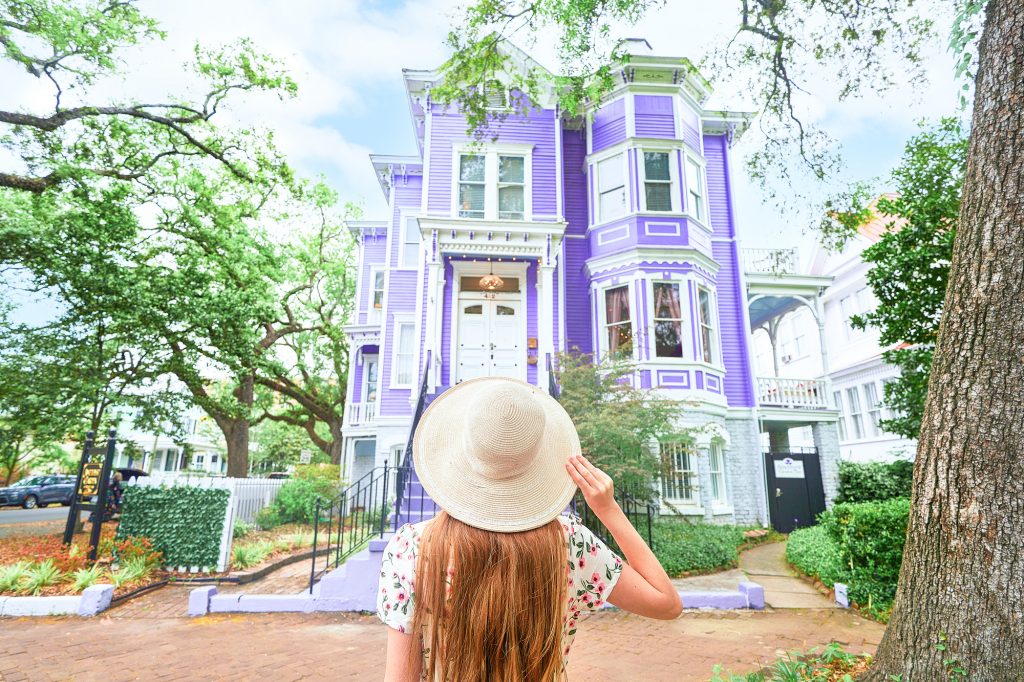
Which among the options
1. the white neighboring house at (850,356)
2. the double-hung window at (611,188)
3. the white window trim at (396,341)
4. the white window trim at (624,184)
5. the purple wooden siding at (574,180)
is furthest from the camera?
the white neighboring house at (850,356)

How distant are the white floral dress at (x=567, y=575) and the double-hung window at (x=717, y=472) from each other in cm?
1116

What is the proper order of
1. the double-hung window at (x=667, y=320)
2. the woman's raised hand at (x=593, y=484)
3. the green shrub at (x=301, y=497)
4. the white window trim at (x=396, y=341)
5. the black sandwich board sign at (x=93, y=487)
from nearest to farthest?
1. the woman's raised hand at (x=593, y=484)
2. the black sandwich board sign at (x=93, y=487)
3. the double-hung window at (x=667, y=320)
4. the green shrub at (x=301, y=497)
5. the white window trim at (x=396, y=341)

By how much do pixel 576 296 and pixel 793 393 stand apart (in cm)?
620

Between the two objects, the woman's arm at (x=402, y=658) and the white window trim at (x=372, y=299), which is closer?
the woman's arm at (x=402, y=658)

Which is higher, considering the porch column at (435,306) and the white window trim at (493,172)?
the white window trim at (493,172)

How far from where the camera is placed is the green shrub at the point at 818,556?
6734 mm

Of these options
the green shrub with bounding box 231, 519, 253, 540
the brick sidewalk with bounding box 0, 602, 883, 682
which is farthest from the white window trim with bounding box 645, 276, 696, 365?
the green shrub with bounding box 231, 519, 253, 540

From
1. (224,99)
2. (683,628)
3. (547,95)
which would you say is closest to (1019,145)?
(683,628)

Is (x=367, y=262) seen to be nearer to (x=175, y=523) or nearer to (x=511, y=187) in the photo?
(x=511, y=187)

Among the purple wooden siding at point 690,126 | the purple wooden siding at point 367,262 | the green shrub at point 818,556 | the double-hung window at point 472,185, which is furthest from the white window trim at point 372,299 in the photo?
the green shrub at point 818,556

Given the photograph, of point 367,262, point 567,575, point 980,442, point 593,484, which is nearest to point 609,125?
point 367,262

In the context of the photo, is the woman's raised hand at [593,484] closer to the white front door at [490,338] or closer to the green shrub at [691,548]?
the green shrub at [691,548]

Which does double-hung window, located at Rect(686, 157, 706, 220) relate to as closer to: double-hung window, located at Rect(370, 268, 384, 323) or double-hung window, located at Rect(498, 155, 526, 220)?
double-hung window, located at Rect(498, 155, 526, 220)

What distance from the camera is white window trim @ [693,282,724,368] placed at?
11.6m
